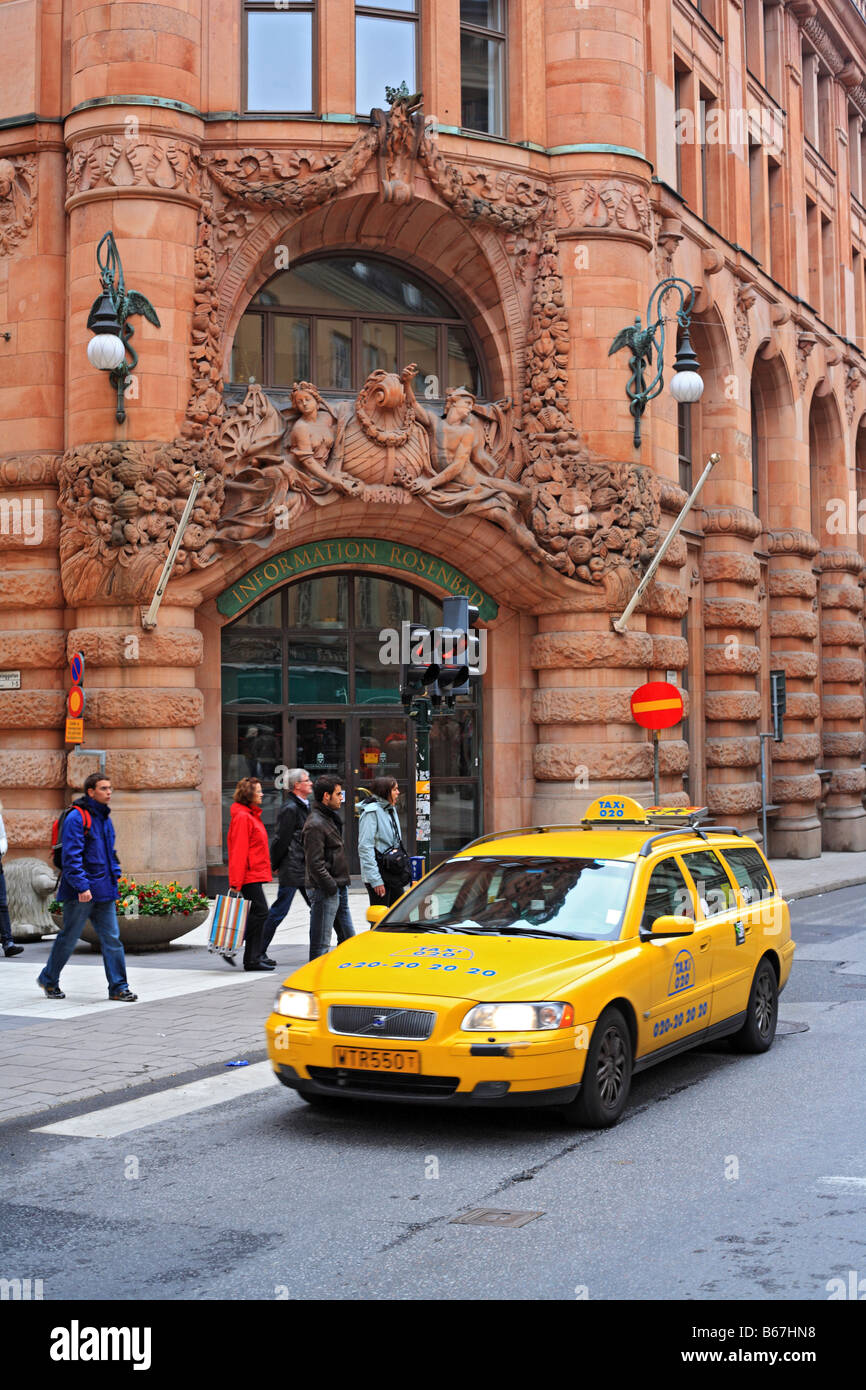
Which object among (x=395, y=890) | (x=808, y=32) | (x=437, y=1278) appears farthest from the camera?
(x=808, y=32)

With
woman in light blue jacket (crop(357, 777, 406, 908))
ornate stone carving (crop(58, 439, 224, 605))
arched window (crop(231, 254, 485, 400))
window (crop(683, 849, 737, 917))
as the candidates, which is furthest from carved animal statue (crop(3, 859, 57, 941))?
window (crop(683, 849, 737, 917))

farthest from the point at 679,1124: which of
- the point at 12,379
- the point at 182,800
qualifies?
the point at 12,379

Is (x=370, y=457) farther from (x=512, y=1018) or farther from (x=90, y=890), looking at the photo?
(x=512, y=1018)

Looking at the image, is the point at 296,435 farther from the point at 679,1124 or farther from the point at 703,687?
the point at 679,1124

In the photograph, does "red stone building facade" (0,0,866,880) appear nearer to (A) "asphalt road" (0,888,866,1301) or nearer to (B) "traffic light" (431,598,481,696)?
(B) "traffic light" (431,598,481,696)

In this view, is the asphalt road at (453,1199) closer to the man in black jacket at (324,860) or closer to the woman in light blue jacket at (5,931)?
the man in black jacket at (324,860)

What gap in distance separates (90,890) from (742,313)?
19.9m

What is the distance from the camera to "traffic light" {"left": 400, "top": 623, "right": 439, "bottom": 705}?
1386 cm

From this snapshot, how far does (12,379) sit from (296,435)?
144 inches

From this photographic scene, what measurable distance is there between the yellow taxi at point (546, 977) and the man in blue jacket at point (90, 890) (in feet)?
11.0

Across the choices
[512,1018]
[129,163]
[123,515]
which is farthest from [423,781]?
[129,163]

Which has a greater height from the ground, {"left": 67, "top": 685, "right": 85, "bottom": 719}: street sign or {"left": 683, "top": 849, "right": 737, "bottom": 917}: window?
{"left": 67, "top": 685, "right": 85, "bottom": 719}: street sign

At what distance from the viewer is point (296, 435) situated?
2005cm

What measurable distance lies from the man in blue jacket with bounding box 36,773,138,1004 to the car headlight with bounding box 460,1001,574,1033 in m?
5.34
